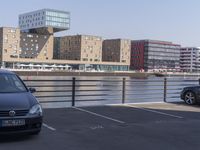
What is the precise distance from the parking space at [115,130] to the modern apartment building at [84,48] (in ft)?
440

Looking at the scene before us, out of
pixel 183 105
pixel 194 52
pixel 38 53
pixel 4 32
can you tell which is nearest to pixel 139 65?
pixel 194 52

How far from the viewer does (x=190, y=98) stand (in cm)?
1644

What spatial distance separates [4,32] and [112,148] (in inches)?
5233

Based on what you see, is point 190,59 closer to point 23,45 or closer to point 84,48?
point 84,48

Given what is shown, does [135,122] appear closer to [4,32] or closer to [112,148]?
[112,148]

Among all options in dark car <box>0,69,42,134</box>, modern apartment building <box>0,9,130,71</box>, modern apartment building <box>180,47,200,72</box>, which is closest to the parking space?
dark car <box>0,69,42,134</box>

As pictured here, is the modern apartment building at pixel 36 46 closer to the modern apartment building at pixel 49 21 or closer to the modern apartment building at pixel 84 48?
the modern apartment building at pixel 49 21

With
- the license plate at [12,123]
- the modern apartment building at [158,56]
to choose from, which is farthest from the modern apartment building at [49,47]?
the license plate at [12,123]

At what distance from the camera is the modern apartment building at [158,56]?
452 feet

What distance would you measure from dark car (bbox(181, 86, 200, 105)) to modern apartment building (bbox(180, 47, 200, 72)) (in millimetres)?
118145

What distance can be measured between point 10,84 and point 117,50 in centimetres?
14963

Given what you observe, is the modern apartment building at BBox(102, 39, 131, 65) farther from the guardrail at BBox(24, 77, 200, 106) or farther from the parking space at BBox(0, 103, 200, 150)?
the parking space at BBox(0, 103, 200, 150)

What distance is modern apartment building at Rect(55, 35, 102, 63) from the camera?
14912 centimetres

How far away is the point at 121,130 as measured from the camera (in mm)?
9703
